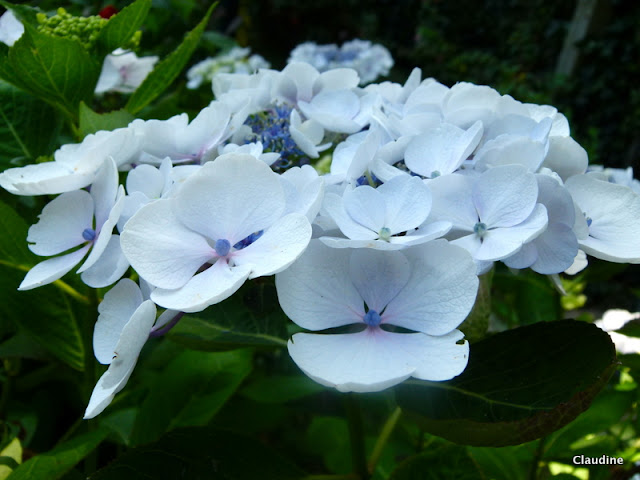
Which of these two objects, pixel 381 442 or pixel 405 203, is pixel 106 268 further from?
pixel 381 442

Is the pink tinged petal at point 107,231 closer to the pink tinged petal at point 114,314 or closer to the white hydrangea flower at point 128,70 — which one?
the pink tinged petal at point 114,314

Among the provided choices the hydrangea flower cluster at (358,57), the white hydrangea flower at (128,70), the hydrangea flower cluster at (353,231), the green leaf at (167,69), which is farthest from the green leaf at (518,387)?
the hydrangea flower cluster at (358,57)

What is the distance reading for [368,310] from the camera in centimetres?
44

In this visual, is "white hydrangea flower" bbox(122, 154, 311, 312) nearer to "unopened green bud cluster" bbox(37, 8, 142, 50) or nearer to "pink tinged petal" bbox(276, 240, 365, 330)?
"pink tinged petal" bbox(276, 240, 365, 330)

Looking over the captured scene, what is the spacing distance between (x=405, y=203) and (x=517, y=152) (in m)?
0.10

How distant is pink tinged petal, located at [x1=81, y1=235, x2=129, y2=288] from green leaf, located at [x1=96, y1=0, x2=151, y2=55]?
0.33 metres

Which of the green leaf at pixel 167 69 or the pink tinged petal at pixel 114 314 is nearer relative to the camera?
the pink tinged petal at pixel 114 314

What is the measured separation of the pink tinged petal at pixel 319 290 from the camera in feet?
1.30

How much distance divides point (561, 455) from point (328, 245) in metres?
0.50

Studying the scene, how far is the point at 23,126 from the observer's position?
73 centimetres

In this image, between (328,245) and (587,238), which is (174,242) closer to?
(328,245)

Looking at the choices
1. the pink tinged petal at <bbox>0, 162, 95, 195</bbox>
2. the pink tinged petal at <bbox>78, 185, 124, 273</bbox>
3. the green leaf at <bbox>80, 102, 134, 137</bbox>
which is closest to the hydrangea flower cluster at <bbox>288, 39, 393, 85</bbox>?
the green leaf at <bbox>80, 102, 134, 137</bbox>

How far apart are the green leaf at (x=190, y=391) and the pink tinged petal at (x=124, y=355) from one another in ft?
1.15

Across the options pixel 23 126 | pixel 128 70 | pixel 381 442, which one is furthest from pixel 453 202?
pixel 128 70
